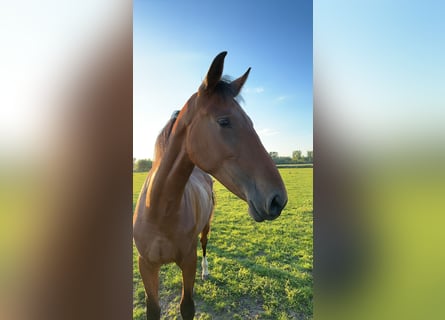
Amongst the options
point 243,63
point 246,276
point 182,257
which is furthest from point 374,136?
point 246,276

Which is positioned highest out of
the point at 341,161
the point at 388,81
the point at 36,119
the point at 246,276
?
the point at 388,81

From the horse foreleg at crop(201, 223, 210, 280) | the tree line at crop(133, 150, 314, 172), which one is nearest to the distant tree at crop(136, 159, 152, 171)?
→ the tree line at crop(133, 150, 314, 172)

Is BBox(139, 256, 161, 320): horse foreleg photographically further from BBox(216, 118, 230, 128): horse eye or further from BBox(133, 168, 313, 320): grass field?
BBox(216, 118, 230, 128): horse eye

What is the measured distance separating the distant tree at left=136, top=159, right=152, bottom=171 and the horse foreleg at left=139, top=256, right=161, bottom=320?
481 mm

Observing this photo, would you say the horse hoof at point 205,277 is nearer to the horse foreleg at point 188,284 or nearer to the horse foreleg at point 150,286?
the horse foreleg at point 188,284

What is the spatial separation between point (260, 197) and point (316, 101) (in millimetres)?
376

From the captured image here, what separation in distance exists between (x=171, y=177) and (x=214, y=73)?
0.51 m

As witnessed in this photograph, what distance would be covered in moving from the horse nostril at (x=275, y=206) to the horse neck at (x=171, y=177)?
1.43ft

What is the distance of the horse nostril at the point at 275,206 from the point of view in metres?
0.76

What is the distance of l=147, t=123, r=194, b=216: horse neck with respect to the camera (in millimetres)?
1032

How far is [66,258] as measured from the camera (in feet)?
2.12

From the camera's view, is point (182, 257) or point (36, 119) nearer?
point (36, 119)

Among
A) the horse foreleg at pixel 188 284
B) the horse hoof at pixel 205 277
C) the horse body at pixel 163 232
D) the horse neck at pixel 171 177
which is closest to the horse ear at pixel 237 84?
the horse neck at pixel 171 177

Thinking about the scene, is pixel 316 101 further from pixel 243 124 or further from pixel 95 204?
pixel 95 204
